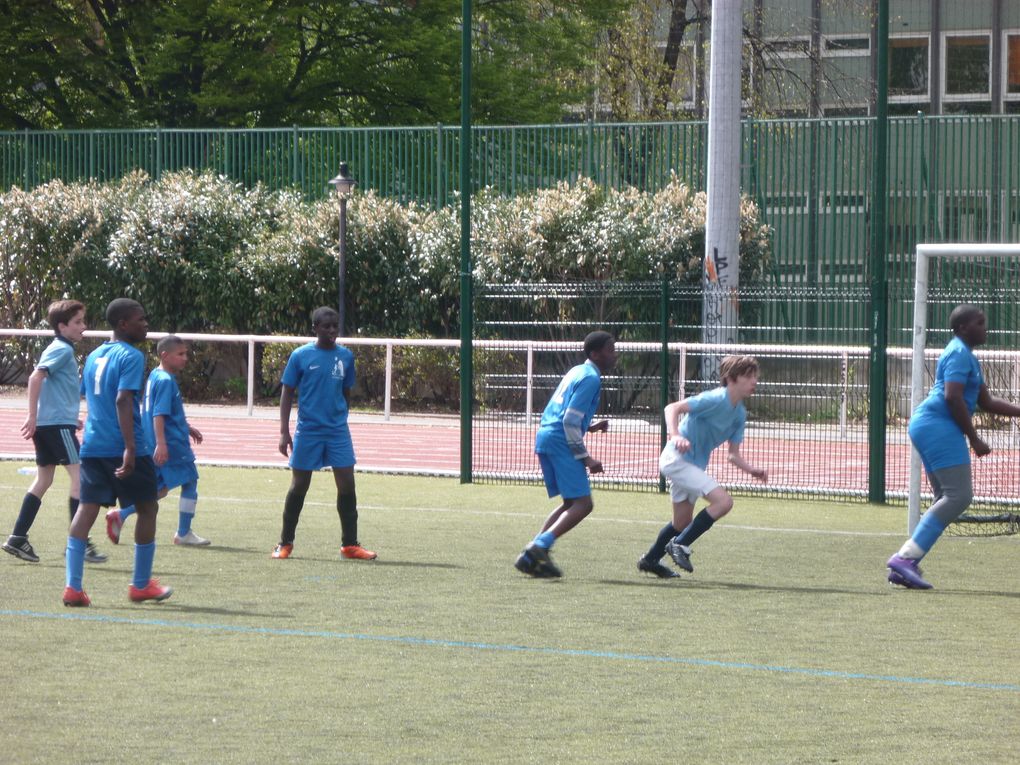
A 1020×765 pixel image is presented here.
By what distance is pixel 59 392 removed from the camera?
33.9 feet

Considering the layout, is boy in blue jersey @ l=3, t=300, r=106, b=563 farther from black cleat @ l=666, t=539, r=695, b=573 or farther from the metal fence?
the metal fence

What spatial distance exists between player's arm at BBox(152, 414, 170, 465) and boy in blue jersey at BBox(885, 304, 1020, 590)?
429cm

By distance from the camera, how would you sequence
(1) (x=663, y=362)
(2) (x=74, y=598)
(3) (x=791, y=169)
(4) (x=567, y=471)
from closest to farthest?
(2) (x=74, y=598)
(4) (x=567, y=471)
(1) (x=663, y=362)
(3) (x=791, y=169)

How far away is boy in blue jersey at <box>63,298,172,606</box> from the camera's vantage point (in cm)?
840

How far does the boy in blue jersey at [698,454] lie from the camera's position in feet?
31.3

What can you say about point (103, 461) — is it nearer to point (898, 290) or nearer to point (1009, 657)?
point (1009, 657)

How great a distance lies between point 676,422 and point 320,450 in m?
2.42

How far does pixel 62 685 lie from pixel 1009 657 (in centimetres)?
414

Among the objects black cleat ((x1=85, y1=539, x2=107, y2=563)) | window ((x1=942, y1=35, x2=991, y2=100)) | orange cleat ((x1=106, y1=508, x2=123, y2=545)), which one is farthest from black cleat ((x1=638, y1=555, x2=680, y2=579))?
window ((x1=942, y1=35, x2=991, y2=100))

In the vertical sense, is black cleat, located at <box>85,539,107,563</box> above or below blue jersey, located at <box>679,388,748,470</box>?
below

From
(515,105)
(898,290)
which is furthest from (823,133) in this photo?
(515,105)

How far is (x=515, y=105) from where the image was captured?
34.8 metres

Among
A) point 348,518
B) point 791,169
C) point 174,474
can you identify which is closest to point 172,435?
point 174,474

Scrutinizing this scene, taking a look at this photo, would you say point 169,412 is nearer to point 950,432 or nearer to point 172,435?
point 172,435
